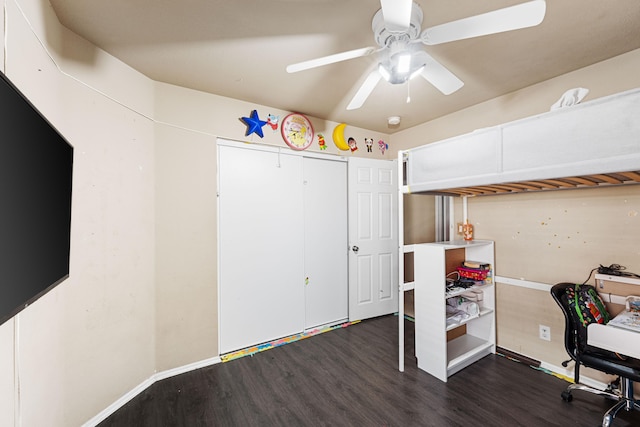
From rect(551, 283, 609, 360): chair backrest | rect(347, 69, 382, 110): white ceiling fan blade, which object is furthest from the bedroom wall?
rect(347, 69, 382, 110): white ceiling fan blade

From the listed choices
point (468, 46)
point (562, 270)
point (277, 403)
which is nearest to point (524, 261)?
point (562, 270)

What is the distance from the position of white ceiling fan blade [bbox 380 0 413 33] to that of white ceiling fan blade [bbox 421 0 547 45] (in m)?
0.15

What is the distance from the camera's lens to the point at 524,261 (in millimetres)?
2395

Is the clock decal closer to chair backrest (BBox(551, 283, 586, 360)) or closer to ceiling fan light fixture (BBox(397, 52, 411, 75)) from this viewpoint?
ceiling fan light fixture (BBox(397, 52, 411, 75))

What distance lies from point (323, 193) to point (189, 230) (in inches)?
60.5

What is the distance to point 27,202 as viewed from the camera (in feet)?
2.93

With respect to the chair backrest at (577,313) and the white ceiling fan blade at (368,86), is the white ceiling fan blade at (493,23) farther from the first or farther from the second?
the chair backrest at (577,313)

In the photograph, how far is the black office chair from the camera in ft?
5.05

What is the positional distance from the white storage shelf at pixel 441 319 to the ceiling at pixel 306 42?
4.89 ft

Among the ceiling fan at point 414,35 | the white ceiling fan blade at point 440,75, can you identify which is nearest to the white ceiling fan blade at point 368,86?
the ceiling fan at point 414,35

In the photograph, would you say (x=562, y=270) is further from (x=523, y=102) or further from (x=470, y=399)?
(x=523, y=102)

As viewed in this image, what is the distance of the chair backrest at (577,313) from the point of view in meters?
1.73

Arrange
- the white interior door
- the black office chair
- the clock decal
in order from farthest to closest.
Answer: the white interior door → the clock decal → the black office chair

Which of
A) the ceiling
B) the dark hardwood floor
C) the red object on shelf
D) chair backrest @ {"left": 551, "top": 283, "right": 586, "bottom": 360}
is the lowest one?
the dark hardwood floor
